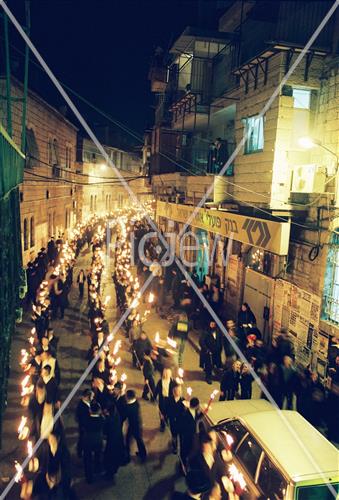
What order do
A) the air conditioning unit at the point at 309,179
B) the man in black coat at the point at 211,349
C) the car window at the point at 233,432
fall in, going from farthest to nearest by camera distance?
the man in black coat at the point at 211,349 < the air conditioning unit at the point at 309,179 < the car window at the point at 233,432

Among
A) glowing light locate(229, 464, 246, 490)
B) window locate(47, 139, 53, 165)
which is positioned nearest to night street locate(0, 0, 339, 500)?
glowing light locate(229, 464, 246, 490)

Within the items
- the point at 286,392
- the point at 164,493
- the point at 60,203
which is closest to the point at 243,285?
the point at 286,392

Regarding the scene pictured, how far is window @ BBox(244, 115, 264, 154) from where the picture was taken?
12.7 m

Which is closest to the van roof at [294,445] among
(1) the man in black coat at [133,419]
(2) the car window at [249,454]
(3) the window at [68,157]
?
(2) the car window at [249,454]

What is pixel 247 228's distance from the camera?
39.3ft

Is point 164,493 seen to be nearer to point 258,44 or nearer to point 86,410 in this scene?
point 86,410

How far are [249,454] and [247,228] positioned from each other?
699 cm

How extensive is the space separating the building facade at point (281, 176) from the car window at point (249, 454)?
4470mm

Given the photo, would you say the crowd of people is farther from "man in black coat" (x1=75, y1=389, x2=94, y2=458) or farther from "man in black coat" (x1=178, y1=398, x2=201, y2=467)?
"man in black coat" (x1=178, y1=398, x2=201, y2=467)

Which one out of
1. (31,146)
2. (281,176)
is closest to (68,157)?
(31,146)

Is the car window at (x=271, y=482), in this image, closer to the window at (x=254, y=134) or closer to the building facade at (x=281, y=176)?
the building facade at (x=281, y=176)

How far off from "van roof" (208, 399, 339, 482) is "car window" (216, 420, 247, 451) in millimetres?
141

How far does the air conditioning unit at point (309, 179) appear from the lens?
10164 mm

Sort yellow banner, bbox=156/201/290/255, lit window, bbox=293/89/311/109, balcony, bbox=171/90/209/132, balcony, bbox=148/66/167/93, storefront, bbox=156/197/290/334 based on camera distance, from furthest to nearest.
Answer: balcony, bbox=148/66/167/93, balcony, bbox=171/90/209/132, lit window, bbox=293/89/311/109, storefront, bbox=156/197/290/334, yellow banner, bbox=156/201/290/255
